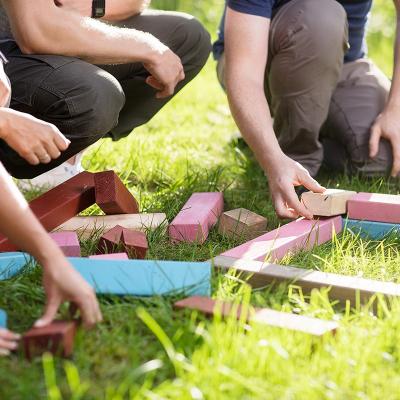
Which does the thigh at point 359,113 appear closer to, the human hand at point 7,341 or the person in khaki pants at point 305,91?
the person in khaki pants at point 305,91

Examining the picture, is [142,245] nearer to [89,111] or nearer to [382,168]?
[89,111]

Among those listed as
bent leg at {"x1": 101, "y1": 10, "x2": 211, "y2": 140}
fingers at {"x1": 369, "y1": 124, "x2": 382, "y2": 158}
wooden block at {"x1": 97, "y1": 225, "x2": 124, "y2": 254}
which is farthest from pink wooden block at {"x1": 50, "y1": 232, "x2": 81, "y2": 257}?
fingers at {"x1": 369, "y1": 124, "x2": 382, "y2": 158}

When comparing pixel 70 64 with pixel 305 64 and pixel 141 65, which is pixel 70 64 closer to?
pixel 141 65

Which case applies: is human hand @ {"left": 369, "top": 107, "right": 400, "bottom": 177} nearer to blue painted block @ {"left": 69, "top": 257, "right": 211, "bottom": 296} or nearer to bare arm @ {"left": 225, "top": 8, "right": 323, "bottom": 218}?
bare arm @ {"left": 225, "top": 8, "right": 323, "bottom": 218}

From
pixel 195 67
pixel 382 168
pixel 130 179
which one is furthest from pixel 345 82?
pixel 130 179

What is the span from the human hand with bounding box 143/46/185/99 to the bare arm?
189mm

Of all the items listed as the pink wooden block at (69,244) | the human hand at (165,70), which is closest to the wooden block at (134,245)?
the pink wooden block at (69,244)

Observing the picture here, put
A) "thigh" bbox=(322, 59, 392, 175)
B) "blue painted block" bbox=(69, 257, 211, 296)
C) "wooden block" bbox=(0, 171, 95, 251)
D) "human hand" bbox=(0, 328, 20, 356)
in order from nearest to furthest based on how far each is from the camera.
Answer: "human hand" bbox=(0, 328, 20, 356) → "blue painted block" bbox=(69, 257, 211, 296) → "wooden block" bbox=(0, 171, 95, 251) → "thigh" bbox=(322, 59, 392, 175)

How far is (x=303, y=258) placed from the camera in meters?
2.41

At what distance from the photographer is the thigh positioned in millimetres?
3316

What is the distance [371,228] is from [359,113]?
0.88m

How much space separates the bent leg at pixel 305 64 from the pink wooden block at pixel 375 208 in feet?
1.90

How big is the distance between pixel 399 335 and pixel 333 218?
0.86 metres

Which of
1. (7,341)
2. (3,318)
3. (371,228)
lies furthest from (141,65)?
(7,341)
